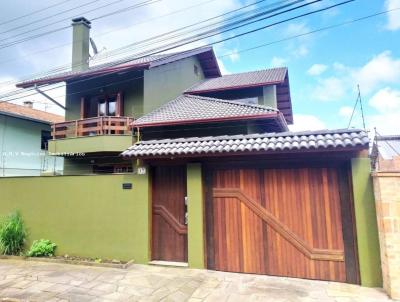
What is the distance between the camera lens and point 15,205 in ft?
24.1

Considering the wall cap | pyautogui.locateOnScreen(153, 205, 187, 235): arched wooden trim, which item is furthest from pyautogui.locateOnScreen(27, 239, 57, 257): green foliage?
the wall cap

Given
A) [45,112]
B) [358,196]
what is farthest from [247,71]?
[45,112]

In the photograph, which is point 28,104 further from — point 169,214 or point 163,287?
point 163,287

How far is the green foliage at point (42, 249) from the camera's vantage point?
6.51 metres

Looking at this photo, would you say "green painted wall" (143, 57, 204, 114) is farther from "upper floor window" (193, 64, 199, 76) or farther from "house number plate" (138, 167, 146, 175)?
"house number plate" (138, 167, 146, 175)

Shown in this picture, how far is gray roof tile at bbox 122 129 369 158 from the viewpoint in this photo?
15.0ft

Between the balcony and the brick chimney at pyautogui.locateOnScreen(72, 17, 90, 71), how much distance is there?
3.68 metres

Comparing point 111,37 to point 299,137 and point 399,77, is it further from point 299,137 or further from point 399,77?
point 399,77

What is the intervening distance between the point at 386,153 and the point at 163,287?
4449 mm

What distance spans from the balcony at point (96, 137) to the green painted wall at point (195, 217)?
14.8 ft

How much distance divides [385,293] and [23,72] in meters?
12.6

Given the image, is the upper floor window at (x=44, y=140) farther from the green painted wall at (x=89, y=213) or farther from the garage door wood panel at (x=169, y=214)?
the garage door wood panel at (x=169, y=214)

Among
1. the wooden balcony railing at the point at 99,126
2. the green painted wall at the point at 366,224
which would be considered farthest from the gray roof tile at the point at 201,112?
the green painted wall at the point at 366,224

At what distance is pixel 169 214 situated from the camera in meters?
6.00
